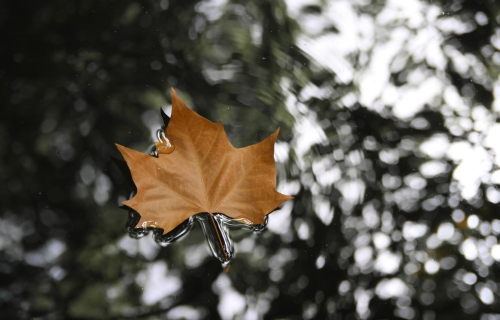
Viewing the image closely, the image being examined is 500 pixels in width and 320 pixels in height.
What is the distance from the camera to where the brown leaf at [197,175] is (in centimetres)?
44

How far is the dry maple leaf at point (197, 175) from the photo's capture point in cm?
44

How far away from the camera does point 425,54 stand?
0.57 m

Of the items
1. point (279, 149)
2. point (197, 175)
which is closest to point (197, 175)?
point (197, 175)

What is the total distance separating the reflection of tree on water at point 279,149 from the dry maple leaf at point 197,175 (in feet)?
0.15

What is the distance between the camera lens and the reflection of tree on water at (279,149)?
485 millimetres

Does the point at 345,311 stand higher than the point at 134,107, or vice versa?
the point at 134,107

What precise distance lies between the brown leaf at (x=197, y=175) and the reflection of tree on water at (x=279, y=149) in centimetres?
5

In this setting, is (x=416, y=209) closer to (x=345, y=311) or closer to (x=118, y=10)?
(x=345, y=311)

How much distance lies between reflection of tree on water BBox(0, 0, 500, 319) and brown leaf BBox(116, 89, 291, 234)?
0.05 m

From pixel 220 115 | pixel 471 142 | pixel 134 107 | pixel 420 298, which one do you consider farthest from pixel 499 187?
pixel 134 107

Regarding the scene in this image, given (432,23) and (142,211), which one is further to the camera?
(432,23)

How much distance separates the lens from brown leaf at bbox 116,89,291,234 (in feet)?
1.46

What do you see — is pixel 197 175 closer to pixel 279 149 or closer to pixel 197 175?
pixel 197 175

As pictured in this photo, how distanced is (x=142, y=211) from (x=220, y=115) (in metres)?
0.15
